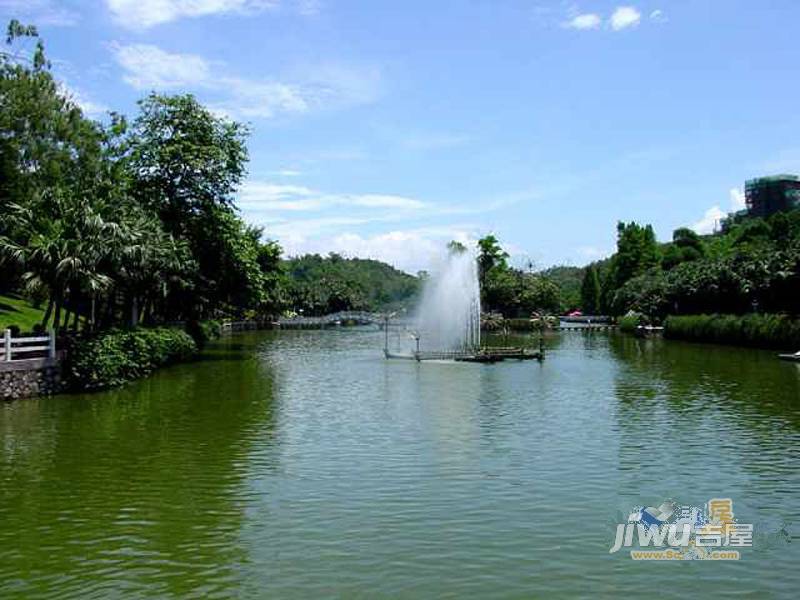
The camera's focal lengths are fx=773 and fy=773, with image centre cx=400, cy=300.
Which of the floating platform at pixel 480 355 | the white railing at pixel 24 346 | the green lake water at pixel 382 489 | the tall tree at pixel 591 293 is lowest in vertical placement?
the green lake water at pixel 382 489

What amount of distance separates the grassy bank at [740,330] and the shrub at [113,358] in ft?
142

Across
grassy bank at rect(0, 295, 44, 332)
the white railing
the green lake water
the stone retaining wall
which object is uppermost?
grassy bank at rect(0, 295, 44, 332)

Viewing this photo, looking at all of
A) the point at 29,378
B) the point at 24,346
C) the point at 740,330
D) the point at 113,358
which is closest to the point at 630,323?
the point at 740,330

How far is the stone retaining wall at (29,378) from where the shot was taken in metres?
27.6

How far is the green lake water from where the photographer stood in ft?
35.6

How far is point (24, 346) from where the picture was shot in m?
29.9

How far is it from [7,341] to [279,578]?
69.8 feet

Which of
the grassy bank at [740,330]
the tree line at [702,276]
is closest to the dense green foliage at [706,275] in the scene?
the tree line at [702,276]

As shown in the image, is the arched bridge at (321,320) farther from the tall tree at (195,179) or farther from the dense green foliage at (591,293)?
the tall tree at (195,179)

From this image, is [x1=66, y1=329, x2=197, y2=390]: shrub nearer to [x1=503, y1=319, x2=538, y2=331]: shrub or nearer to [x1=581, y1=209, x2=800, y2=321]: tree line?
[x1=581, y1=209, x2=800, y2=321]: tree line

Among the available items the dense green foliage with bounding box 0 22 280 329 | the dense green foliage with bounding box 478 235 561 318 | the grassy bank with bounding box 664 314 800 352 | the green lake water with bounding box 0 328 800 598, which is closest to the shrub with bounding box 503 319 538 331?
the dense green foliage with bounding box 478 235 561 318

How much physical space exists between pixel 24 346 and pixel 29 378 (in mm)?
2037

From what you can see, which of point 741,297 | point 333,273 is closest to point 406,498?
point 741,297

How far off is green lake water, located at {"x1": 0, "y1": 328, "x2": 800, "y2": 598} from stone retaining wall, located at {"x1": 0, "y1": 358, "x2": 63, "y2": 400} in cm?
75
